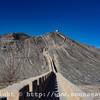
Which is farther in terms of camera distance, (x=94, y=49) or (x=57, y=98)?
(x=94, y=49)

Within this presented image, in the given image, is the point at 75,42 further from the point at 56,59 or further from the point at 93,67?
the point at 93,67

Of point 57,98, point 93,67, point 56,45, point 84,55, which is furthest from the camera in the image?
point 56,45

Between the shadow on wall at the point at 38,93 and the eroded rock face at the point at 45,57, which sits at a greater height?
the eroded rock face at the point at 45,57

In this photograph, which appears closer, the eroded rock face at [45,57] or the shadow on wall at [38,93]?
the shadow on wall at [38,93]

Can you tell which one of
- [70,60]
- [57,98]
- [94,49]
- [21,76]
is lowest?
[57,98]

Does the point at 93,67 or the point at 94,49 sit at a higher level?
the point at 94,49

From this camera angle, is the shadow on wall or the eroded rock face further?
the eroded rock face

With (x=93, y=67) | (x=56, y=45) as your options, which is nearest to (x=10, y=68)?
(x=93, y=67)

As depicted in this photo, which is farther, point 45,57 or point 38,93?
point 45,57
